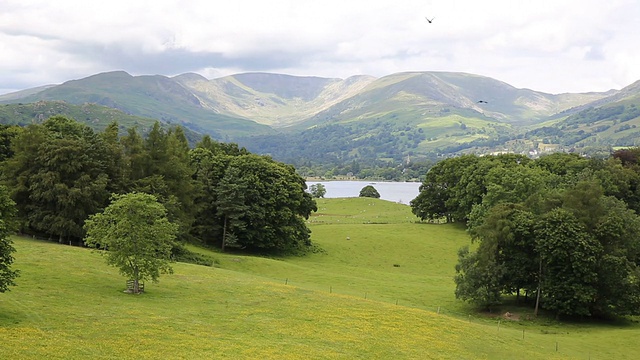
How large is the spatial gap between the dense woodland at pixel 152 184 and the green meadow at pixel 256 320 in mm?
5113

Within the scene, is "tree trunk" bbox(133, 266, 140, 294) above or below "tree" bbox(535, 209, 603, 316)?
below

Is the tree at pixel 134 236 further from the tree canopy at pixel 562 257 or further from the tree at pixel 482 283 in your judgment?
the tree canopy at pixel 562 257

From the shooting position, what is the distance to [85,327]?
27125 millimetres

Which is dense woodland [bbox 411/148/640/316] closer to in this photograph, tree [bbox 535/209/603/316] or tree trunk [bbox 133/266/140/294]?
tree [bbox 535/209/603/316]

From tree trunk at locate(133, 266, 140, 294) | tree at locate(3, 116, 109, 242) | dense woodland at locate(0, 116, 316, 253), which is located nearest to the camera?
tree trunk at locate(133, 266, 140, 294)

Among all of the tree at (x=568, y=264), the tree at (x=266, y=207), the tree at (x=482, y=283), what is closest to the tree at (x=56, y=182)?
the tree at (x=266, y=207)

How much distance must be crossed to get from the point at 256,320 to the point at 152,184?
33.2m

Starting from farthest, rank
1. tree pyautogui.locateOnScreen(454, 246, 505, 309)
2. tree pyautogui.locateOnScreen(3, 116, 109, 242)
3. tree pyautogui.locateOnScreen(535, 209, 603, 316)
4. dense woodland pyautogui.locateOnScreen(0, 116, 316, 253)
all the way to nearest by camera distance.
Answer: dense woodland pyautogui.locateOnScreen(0, 116, 316, 253)
tree pyautogui.locateOnScreen(3, 116, 109, 242)
tree pyautogui.locateOnScreen(454, 246, 505, 309)
tree pyautogui.locateOnScreen(535, 209, 603, 316)

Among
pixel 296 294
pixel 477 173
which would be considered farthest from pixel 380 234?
pixel 296 294

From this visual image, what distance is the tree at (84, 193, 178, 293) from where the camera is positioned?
37281 millimetres

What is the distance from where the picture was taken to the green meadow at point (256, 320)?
1038 inches

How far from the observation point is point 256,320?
111 ft

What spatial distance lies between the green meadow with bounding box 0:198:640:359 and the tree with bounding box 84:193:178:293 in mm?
1888

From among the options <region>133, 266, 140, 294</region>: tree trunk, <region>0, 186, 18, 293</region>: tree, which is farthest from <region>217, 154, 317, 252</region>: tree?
<region>0, 186, 18, 293</region>: tree
